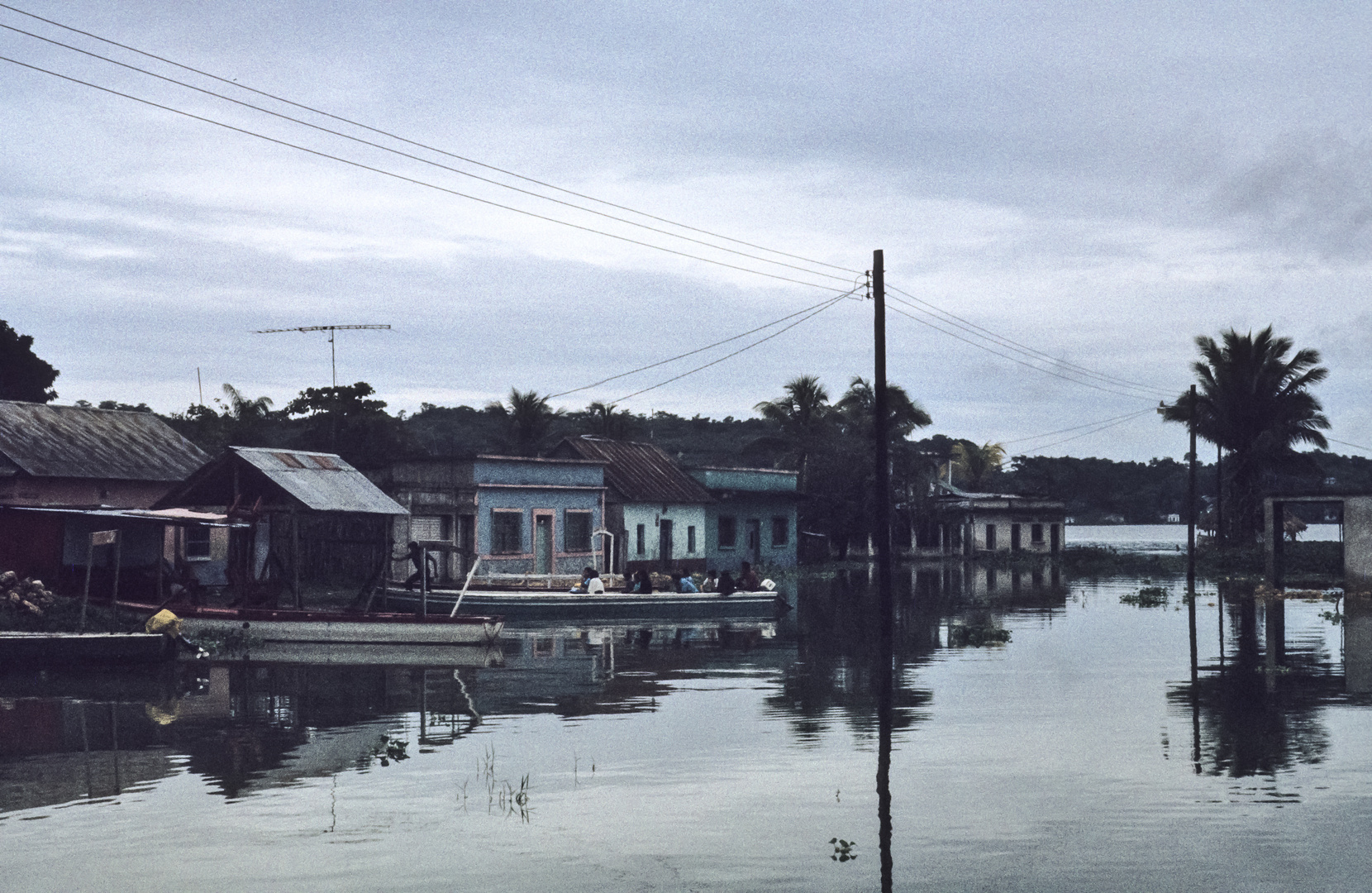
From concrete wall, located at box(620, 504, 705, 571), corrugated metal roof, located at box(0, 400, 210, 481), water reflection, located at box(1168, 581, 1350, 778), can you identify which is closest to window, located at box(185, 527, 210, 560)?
corrugated metal roof, located at box(0, 400, 210, 481)

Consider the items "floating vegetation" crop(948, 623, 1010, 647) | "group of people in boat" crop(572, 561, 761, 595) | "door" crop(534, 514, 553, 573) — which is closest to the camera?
"floating vegetation" crop(948, 623, 1010, 647)

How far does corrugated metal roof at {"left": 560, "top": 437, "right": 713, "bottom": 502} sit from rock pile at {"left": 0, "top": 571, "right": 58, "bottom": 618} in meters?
24.1

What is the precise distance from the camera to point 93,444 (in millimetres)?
38906

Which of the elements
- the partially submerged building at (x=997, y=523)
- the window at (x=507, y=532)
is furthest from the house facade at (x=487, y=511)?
the partially submerged building at (x=997, y=523)

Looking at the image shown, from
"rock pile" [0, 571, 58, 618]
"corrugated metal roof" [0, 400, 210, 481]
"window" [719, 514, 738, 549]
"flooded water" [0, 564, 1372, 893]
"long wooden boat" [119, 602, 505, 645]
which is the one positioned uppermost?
"corrugated metal roof" [0, 400, 210, 481]

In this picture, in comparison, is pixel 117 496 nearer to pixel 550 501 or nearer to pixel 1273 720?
pixel 550 501

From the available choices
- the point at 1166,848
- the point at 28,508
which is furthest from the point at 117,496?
the point at 1166,848

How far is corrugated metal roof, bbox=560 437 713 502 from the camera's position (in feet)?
178

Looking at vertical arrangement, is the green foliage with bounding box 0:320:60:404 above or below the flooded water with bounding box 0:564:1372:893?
above

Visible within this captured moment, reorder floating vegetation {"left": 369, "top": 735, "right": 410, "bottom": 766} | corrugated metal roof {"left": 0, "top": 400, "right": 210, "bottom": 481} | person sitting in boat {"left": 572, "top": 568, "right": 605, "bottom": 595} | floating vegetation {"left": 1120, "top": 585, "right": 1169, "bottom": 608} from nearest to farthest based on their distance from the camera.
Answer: floating vegetation {"left": 369, "top": 735, "right": 410, "bottom": 766}
corrugated metal roof {"left": 0, "top": 400, "right": 210, "bottom": 481}
person sitting in boat {"left": 572, "top": 568, "right": 605, "bottom": 595}
floating vegetation {"left": 1120, "top": 585, "right": 1169, "bottom": 608}

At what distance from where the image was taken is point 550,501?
162ft

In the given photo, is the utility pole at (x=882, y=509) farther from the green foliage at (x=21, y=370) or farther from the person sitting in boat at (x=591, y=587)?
the green foliage at (x=21, y=370)

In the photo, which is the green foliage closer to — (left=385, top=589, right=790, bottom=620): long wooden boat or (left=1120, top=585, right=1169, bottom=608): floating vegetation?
(left=385, top=589, right=790, bottom=620): long wooden boat

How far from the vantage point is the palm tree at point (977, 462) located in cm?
10712
